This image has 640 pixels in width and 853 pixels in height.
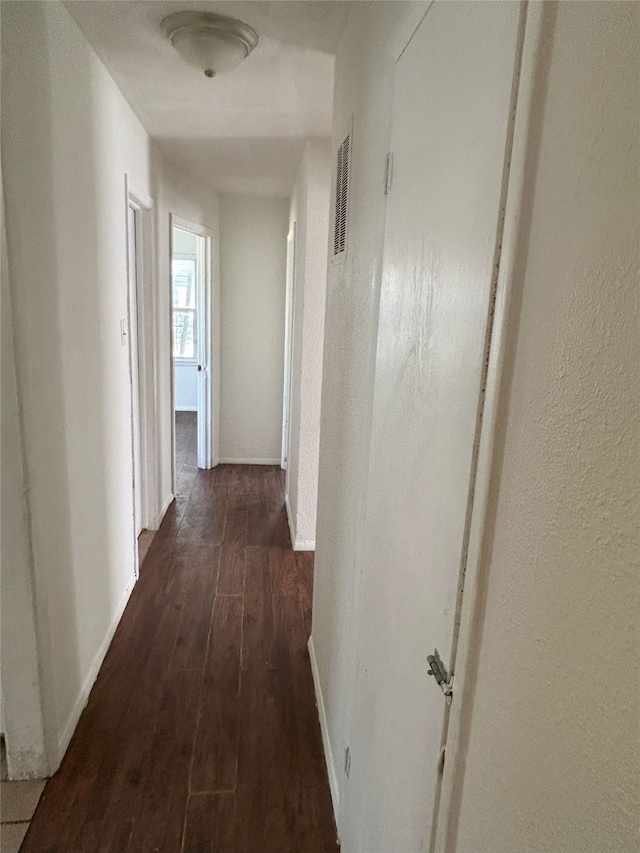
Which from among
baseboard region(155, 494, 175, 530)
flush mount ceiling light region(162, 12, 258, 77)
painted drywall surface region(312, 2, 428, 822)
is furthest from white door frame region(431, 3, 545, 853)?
baseboard region(155, 494, 175, 530)

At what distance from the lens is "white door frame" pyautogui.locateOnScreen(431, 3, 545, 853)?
1.95 feet

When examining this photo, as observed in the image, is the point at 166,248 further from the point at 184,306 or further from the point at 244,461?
the point at 184,306

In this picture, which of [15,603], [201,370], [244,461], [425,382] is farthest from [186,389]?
[425,382]

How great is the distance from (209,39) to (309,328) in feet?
5.22

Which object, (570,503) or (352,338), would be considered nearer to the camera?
(570,503)

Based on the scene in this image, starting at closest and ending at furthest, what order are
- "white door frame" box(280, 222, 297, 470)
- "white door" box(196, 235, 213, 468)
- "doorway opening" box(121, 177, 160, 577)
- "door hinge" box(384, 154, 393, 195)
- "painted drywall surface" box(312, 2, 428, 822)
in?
"door hinge" box(384, 154, 393, 195) → "painted drywall surface" box(312, 2, 428, 822) → "doorway opening" box(121, 177, 160, 577) → "white door frame" box(280, 222, 297, 470) → "white door" box(196, 235, 213, 468)

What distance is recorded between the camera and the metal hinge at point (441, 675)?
763mm

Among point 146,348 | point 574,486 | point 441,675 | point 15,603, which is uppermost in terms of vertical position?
point 574,486

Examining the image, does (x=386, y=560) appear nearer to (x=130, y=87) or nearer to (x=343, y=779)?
(x=343, y=779)

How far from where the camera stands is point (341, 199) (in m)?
1.86

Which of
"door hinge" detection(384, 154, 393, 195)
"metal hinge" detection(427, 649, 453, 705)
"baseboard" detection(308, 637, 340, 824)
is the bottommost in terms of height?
"baseboard" detection(308, 637, 340, 824)

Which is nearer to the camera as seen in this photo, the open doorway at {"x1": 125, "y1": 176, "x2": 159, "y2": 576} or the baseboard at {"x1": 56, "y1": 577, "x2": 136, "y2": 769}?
the baseboard at {"x1": 56, "y1": 577, "x2": 136, "y2": 769}

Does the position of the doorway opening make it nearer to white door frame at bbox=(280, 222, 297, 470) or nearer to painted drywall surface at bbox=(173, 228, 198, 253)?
white door frame at bbox=(280, 222, 297, 470)

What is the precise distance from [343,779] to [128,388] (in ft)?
6.72
